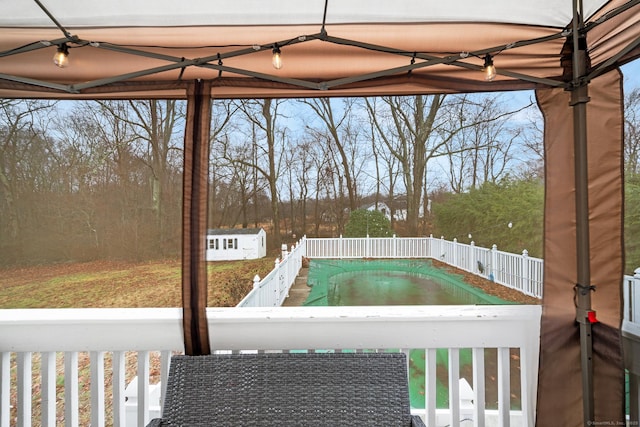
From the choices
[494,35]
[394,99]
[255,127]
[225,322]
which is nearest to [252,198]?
[255,127]

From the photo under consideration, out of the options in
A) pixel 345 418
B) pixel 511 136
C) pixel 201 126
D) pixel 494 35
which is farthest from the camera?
pixel 511 136

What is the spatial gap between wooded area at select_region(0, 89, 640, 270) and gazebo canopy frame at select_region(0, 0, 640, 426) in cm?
18


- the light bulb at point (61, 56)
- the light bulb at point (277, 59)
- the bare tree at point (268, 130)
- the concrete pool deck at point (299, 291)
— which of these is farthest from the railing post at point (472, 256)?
the light bulb at point (61, 56)

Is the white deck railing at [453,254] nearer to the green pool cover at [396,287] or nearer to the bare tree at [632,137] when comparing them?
the green pool cover at [396,287]

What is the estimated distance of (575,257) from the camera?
154 centimetres

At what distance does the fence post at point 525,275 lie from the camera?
1.74 meters

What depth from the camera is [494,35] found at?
1.51 metres

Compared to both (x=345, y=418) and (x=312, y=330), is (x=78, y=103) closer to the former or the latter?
(x=312, y=330)

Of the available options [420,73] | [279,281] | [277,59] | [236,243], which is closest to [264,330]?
[279,281]

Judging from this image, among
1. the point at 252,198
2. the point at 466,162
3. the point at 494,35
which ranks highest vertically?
the point at 494,35

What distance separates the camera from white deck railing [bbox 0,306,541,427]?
161 cm

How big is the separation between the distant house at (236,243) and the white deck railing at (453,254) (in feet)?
0.97

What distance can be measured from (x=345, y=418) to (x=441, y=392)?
76 centimetres

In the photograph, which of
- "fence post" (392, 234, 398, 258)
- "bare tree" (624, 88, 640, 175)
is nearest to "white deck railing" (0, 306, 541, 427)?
"fence post" (392, 234, 398, 258)
